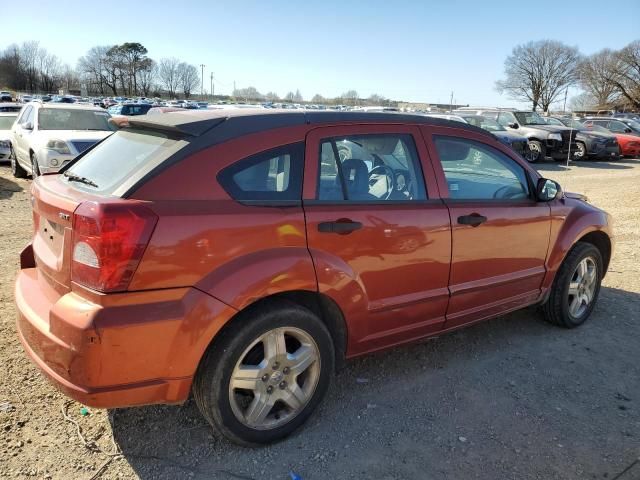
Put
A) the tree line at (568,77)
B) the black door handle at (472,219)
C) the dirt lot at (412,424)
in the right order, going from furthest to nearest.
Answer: the tree line at (568,77) → the black door handle at (472,219) → the dirt lot at (412,424)

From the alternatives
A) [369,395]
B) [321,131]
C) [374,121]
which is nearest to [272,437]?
[369,395]

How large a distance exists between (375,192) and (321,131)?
19.5 inches

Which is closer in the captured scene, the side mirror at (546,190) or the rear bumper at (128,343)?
the rear bumper at (128,343)

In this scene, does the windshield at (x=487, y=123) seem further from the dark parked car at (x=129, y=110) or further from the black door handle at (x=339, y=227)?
Answer: the dark parked car at (x=129, y=110)

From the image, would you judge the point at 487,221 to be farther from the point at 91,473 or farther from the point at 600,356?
the point at 91,473

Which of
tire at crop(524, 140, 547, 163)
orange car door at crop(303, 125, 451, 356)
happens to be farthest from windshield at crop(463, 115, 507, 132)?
orange car door at crop(303, 125, 451, 356)

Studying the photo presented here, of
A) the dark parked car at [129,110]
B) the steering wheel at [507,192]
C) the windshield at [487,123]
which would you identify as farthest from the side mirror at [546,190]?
the dark parked car at [129,110]

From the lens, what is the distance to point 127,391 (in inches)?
94.8

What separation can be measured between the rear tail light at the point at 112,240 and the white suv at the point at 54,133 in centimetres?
761

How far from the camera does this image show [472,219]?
137 inches

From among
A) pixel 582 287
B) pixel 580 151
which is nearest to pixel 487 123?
pixel 580 151

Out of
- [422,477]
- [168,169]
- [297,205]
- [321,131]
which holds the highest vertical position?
[321,131]

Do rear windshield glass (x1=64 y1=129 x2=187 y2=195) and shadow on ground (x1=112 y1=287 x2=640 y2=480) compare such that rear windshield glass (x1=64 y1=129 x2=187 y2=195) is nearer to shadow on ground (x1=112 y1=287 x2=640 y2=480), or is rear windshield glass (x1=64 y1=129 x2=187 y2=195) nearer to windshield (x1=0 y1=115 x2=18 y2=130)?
shadow on ground (x1=112 y1=287 x2=640 y2=480)

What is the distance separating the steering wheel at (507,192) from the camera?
383cm
